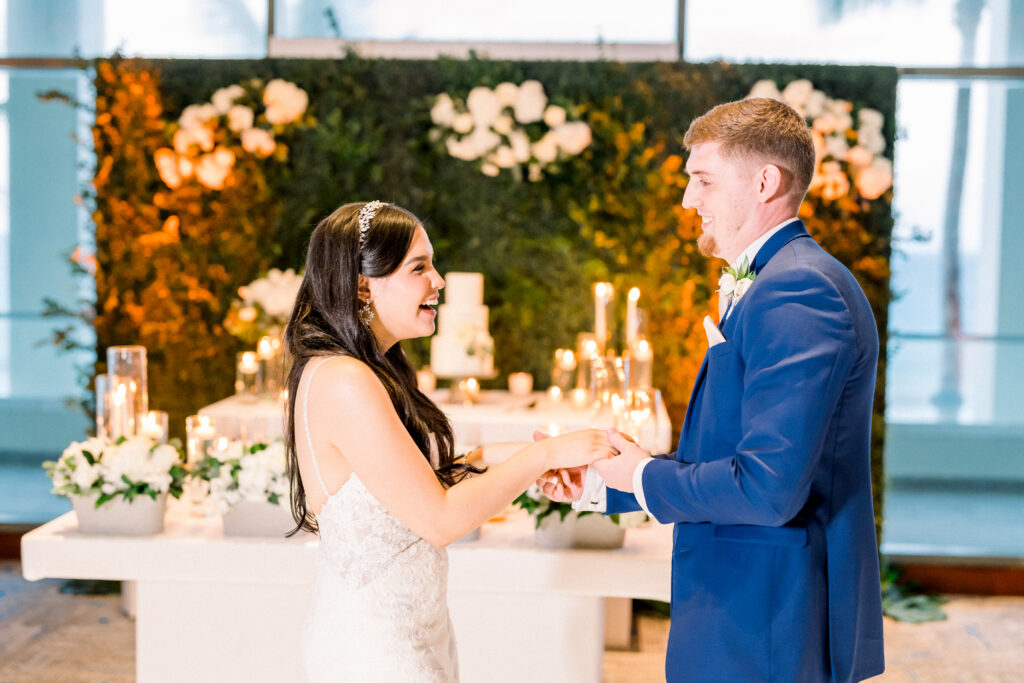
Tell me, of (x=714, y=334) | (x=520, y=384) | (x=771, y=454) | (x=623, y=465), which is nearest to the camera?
(x=771, y=454)

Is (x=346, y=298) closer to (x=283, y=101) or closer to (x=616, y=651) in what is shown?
(x=616, y=651)

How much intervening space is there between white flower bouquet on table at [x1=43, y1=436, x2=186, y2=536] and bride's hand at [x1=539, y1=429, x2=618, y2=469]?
4.92 ft

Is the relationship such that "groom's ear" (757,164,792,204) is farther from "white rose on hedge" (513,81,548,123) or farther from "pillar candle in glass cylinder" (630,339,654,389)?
"white rose on hedge" (513,81,548,123)

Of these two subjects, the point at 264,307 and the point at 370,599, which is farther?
the point at 264,307

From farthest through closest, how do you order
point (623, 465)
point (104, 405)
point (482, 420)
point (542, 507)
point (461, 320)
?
point (461, 320) → point (482, 420) → point (104, 405) → point (542, 507) → point (623, 465)

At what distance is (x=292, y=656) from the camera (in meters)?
3.19

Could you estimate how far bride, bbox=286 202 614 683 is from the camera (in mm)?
2000

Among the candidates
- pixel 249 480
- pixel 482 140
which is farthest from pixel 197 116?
pixel 249 480

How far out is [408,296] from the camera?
84.6 inches

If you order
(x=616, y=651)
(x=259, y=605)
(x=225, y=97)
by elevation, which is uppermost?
(x=225, y=97)

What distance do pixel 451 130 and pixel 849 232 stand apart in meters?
1.93

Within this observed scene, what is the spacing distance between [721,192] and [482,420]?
2653 mm

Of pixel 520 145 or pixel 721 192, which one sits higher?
pixel 520 145

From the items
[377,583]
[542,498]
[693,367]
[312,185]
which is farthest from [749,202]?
[312,185]
